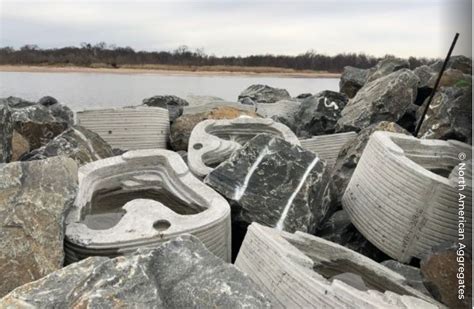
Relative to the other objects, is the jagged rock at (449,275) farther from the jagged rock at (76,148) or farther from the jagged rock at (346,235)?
the jagged rock at (76,148)

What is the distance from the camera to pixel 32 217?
2516 millimetres

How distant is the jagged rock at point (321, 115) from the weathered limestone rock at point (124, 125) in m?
2.29

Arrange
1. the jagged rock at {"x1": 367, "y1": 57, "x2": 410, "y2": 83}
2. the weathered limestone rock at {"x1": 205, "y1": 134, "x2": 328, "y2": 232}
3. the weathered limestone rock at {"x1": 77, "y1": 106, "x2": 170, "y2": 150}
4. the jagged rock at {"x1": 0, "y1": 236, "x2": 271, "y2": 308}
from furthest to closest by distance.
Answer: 1. the jagged rock at {"x1": 367, "y1": 57, "x2": 410, "y2": 83}
2. the weathered limestone rock at {"x1": 77, "y1": 106, "x2": 170, "y2": 150}
3. the weathered limestone rock at {"x1": 205, "y1": 134, "x2": 328, "y2": 232}
4. the jagged rock at {"x1": 0, "y1": 236, "x2": 271, "y2": 308}

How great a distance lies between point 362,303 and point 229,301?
75 centimetres

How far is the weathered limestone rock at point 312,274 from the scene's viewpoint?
2.17 meters

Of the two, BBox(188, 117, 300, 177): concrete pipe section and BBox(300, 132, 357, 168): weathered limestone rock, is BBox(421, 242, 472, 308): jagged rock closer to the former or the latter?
BBox(188, 117, 300, 177): concrete pipe section

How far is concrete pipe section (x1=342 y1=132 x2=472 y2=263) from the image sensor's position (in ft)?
10.4

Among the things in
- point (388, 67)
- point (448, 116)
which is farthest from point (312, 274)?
point (388, 67)

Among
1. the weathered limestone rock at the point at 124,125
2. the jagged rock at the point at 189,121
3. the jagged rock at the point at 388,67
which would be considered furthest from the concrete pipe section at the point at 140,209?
the jagged rock at the point at 388,67

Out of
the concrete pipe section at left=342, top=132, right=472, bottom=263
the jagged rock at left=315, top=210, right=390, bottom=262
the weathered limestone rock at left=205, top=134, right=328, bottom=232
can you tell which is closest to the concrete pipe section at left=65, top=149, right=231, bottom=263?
the weathered limestone rock at left=205, top=134, right=328, bottom=232

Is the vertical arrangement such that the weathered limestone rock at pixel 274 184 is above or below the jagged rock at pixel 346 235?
above

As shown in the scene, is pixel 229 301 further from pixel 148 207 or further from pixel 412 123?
pixel 412 123

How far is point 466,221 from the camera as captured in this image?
121 inches

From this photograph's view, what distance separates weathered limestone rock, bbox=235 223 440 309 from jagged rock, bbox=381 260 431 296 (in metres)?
0.08
